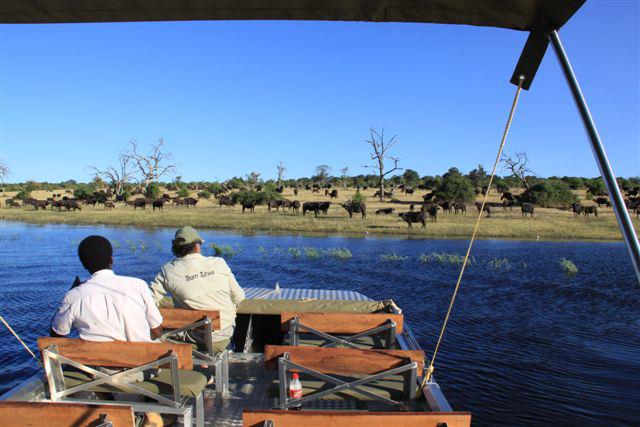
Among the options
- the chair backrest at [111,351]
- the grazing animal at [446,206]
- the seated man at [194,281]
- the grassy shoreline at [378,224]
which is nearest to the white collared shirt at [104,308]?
the chair backrest at [111,351]

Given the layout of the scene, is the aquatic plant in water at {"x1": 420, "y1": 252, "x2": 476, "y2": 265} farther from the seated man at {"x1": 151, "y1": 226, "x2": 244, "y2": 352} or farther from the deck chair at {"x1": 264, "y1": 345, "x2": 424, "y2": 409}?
the deck chair at {"x1": 264, "y1": 345, "x2": 424, "y2": 409}

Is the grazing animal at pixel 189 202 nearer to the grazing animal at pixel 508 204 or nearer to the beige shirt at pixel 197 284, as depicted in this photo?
the grazing animal at pixel 508 204

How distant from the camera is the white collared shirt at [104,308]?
3.72m

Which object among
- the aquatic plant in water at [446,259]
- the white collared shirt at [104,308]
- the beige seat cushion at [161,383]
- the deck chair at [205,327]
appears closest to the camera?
the white collared shirt at [104,308]

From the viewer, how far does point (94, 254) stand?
3.74m

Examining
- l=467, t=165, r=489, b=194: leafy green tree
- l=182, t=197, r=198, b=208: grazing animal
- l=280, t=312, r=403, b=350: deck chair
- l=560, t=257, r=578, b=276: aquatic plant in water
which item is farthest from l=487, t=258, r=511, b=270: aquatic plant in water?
l=467, t=165, r=489, b=194: leafy green tree

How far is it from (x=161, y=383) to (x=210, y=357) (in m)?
0.93

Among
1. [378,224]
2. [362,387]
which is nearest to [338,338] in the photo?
[362,387]

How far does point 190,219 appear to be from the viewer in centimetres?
4094

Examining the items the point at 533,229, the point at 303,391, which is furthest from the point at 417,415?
the point at 533,229

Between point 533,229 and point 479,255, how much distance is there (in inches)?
501

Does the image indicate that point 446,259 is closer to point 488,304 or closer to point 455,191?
point 488,304

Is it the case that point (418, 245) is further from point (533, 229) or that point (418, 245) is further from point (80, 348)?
point (80, 348)

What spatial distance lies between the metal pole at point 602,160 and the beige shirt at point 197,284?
3.74 metres
